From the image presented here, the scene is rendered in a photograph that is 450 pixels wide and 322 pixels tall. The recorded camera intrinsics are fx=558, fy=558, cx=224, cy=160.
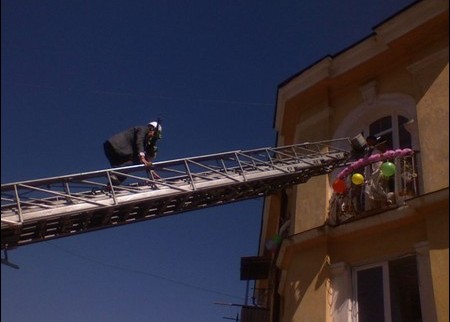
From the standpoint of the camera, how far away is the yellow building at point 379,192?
9.03m

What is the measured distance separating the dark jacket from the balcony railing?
12.0ft

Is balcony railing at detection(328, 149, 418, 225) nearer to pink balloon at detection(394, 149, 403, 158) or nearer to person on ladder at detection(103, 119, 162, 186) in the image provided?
pink balloon at detection(394, 149, 403, 158)

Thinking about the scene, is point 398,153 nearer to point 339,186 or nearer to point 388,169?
point 388,169

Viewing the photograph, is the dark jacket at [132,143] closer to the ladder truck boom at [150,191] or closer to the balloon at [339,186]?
the ladder truck boom at [150,191]

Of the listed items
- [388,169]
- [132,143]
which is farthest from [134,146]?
[388,169]

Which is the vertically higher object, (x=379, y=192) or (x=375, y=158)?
(x=375, y=158)

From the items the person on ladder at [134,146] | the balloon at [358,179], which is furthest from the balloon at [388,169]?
the person on ladder at [134,146]

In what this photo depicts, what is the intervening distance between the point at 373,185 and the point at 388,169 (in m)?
0.44

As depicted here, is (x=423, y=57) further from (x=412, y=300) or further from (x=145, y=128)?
(x=145, y=128)

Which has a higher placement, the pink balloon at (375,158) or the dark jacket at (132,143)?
the pink balloon at (375,158)

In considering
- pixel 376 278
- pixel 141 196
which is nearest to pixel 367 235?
pixel 376 278

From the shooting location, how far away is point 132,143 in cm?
982

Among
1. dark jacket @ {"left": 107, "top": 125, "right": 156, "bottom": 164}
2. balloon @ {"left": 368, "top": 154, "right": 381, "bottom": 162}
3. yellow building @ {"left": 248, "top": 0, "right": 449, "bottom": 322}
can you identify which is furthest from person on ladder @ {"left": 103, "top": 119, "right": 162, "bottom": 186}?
balloon @ {"left": 368, "top": 154, "right": 381, "bottom": 162}

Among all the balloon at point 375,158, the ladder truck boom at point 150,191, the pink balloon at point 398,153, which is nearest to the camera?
the ladder truck boom at point 150,191
